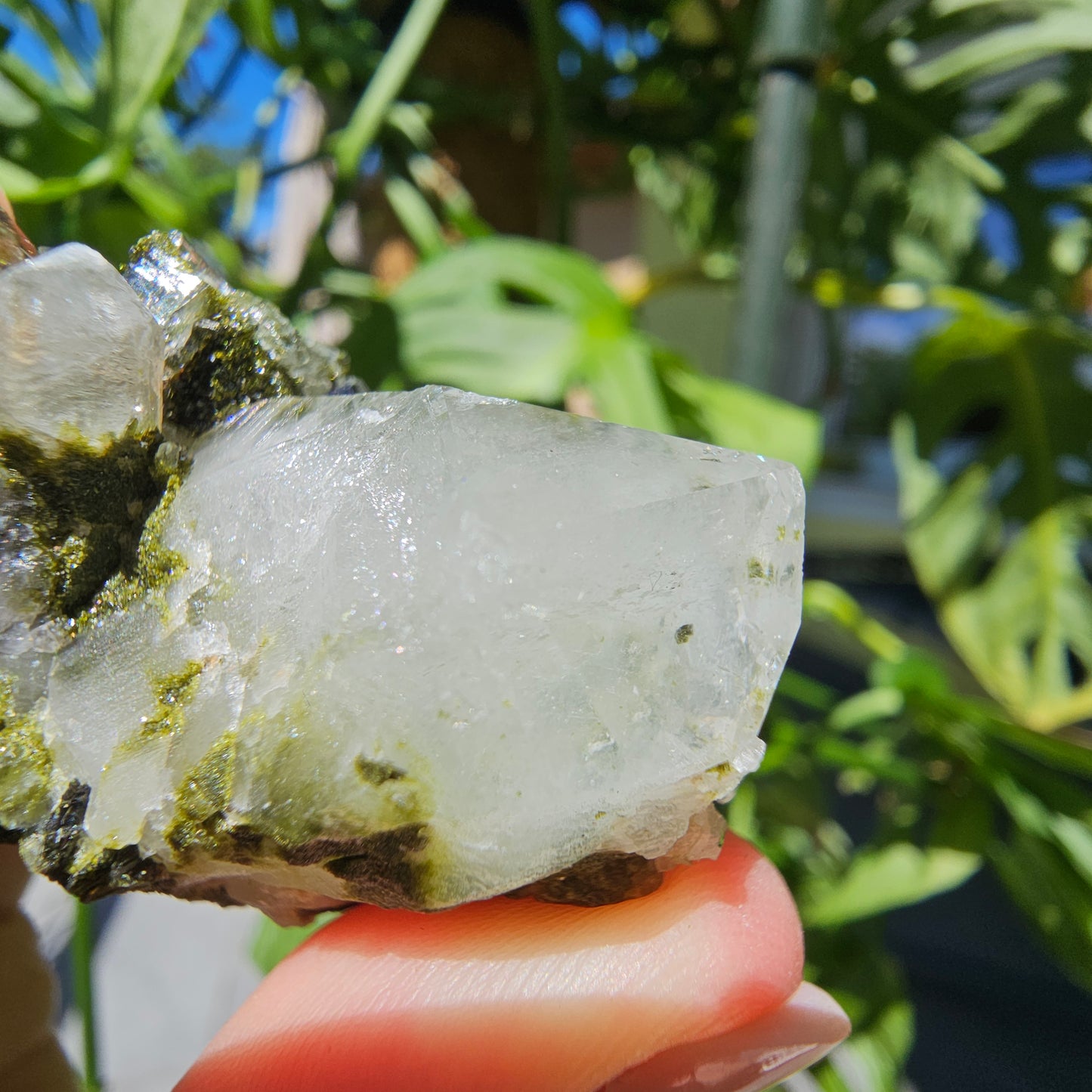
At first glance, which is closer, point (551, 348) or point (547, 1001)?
point (547, 1001)

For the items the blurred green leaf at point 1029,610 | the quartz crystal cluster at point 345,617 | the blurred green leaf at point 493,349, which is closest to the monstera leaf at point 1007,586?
the blurred green leaf at point 1029,610

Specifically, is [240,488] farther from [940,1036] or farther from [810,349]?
[810,349]

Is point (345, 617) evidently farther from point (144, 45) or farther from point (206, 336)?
point (144, 45)

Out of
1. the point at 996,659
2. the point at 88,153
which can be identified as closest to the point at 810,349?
the point at 996,659

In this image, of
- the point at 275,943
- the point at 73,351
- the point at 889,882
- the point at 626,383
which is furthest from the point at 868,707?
the point at 73,351

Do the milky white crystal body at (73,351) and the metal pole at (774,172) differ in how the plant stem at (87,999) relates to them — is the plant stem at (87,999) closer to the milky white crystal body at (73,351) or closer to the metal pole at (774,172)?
the milky white crystal body at (73,351)
